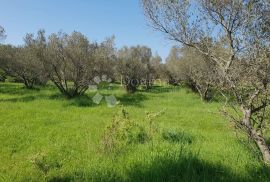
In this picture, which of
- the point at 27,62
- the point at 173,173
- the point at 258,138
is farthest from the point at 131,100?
the point at 173,173

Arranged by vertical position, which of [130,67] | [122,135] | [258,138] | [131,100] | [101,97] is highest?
[130,67]

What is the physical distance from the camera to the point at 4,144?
1120 cm

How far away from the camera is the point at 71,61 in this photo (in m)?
27.0

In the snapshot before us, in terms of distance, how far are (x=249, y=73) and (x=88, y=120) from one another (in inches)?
379

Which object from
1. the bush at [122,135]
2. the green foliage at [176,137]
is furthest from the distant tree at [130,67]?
the bush at [122,135]

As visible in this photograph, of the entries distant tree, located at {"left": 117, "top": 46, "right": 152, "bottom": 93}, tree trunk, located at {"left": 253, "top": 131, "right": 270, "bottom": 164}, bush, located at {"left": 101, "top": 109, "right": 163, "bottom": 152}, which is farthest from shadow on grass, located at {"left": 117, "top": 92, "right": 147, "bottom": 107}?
tree trunk, located at {"left": 253, "top": 131, "right": 270, "bottom": 164}

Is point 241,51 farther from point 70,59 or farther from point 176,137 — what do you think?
point 70,59

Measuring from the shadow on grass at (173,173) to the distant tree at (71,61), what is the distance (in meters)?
19.2

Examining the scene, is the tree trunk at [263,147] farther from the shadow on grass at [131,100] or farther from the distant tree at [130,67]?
the distant tree at [130,67]

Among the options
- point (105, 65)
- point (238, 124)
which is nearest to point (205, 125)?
point (238, 124)

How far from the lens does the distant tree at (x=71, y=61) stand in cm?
2681

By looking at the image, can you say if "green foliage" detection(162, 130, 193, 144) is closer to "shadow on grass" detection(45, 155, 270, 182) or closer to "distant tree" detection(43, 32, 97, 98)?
"shadow on grass" detection(45, 155, 270, 182)

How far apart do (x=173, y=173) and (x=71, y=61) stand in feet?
68.4

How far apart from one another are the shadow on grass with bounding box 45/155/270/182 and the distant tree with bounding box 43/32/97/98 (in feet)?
62.8
